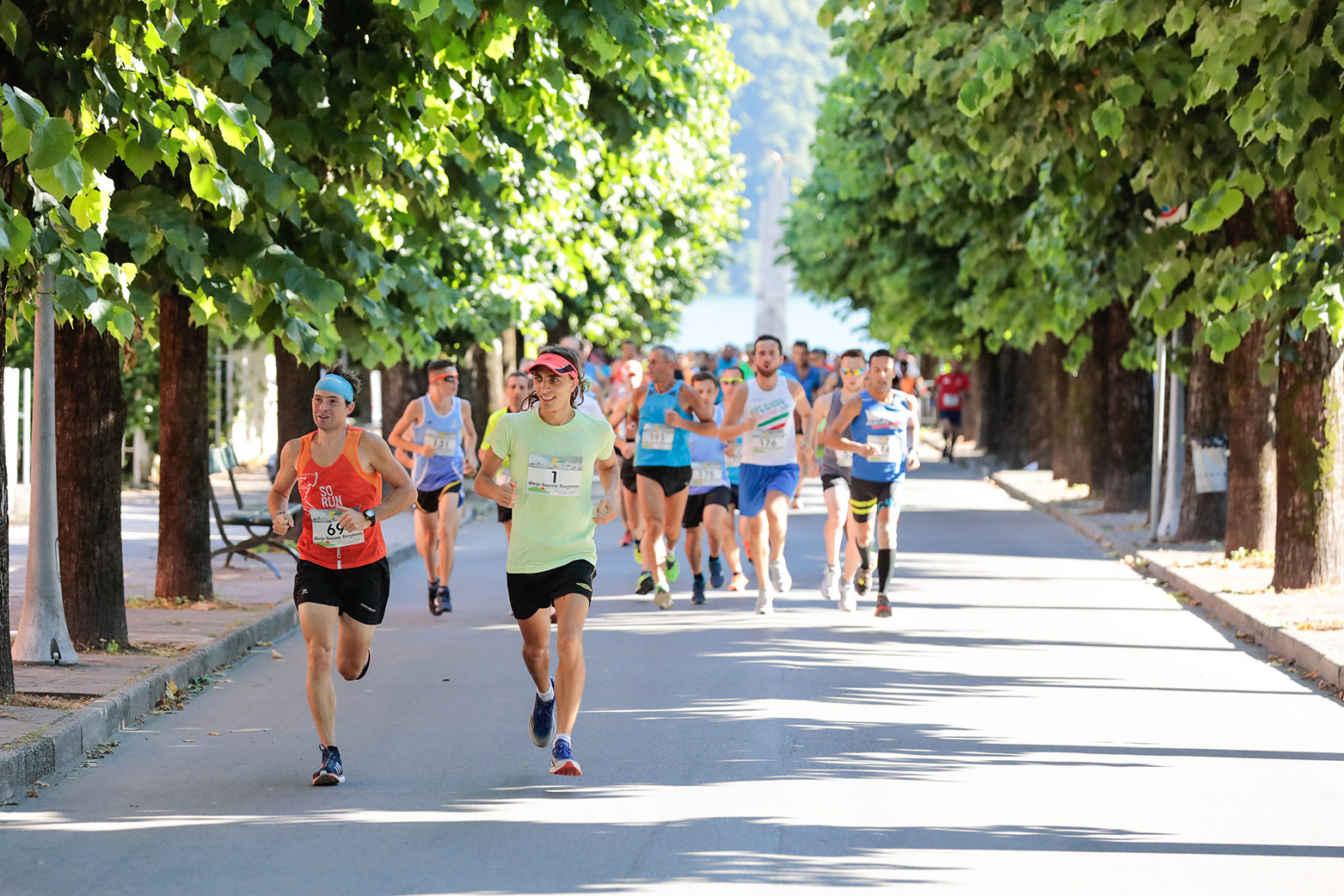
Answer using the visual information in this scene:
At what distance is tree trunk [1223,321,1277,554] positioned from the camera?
15.6 m

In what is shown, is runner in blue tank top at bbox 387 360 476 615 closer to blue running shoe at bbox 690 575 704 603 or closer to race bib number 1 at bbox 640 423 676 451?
race bib number 1 at bbox 640 423 676 451

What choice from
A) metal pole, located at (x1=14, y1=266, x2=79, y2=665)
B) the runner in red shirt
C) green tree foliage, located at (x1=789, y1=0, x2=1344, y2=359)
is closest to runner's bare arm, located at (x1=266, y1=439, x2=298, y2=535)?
metal pole, located at (x1=14, y1=266, x2=79, y2=665)

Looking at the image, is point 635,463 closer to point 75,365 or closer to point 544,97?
point 544,97

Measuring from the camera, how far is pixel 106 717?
27.9 feet

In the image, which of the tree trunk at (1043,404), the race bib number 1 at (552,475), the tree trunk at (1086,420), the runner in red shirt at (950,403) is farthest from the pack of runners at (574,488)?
the runner in red shirt at (950,403)

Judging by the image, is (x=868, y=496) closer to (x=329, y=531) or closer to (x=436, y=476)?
(x=436, y=476)

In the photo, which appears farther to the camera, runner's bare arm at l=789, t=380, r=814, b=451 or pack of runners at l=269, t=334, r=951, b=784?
runner's bare arm at l=789, t=380, r=814, b=451

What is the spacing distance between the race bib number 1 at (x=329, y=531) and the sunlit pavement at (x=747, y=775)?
980 mm

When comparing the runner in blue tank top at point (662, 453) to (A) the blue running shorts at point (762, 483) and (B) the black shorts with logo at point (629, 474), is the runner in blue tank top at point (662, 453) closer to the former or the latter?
(A) the blue running shorts at point (762, 483)

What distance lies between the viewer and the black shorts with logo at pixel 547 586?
7637mm

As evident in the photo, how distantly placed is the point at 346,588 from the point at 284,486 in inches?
21.2

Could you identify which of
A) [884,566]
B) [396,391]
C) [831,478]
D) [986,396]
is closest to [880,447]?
[884,566]

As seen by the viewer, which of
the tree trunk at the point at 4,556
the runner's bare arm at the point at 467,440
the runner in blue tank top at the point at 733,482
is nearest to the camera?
the tree trunk at the point at 4,556

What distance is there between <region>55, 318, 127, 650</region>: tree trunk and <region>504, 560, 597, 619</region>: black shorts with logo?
3886 mm
